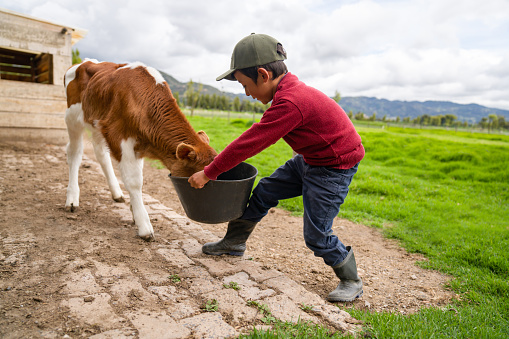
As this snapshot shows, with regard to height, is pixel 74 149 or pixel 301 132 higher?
pixel 301 132

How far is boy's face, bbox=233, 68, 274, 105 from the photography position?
2673 millimetres

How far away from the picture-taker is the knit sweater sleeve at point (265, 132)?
2457mm

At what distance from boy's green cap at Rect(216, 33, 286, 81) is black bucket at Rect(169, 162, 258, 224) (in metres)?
0.91

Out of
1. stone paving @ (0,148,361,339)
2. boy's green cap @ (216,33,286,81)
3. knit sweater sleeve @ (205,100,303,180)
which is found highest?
boy's green cap @ (216,33,286,81)

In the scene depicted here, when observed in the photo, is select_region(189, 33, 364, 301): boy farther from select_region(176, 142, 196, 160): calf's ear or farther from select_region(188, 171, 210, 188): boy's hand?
select_region(176, 142, 196, 160): calf's ear

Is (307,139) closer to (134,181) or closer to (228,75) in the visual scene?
(228,75)

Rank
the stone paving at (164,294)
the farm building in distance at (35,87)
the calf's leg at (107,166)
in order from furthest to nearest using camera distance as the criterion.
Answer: the farm building in distance at (35,87)
the calf's leg at (107,166)
the stone paving at (164,294)

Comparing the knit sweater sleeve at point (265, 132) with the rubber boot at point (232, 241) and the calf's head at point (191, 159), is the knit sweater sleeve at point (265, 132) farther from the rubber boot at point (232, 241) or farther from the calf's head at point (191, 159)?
A: the rubber boot at point (232, 241)

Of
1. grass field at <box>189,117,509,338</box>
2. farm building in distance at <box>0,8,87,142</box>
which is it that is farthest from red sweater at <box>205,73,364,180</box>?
farm building in distance at <box>0,8,87,142</box>

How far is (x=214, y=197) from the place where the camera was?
276 cm

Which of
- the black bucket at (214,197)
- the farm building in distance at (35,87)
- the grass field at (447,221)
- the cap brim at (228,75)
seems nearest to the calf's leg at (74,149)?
the black bucket at (214,197)

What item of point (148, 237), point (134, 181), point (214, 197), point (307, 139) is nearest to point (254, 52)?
point (307, 139)

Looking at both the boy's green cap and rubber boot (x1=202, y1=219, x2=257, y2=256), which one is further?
rubber boot (x1=202, y1=219, x2=257, y2=256)

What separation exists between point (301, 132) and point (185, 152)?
1053mm
